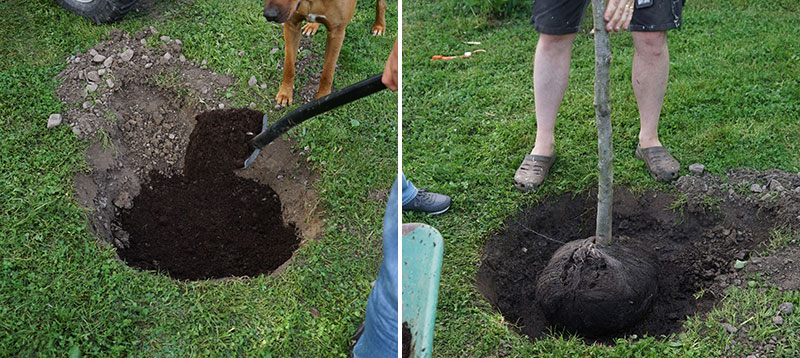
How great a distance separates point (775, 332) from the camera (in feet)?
7.89

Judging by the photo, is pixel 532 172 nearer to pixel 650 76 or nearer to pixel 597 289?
pixel 650 76

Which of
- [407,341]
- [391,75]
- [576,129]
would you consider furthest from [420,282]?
[576,129]

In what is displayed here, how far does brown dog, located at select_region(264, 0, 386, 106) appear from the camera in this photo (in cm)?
298

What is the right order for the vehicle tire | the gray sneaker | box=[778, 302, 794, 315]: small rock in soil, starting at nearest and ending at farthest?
box=[778, 302, 794, 315]: small rock in soil, the gray sneaker, the vehicle tire

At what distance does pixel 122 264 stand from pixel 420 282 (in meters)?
1.83

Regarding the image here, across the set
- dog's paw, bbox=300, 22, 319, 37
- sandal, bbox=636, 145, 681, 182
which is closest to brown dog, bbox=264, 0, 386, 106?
dog's paw, bbox=300, 22, 319, 37

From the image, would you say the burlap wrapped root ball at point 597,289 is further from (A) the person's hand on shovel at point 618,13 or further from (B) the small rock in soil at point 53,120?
(B) the small rock in soil at point 53,120

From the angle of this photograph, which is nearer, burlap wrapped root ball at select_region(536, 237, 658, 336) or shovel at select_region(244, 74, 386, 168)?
shovel at select_region(244, 74, 386, 168)

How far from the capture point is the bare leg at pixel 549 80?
317 centimetres

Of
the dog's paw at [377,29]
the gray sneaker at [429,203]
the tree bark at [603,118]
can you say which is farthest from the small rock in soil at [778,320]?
the dog's paw at [377,29]

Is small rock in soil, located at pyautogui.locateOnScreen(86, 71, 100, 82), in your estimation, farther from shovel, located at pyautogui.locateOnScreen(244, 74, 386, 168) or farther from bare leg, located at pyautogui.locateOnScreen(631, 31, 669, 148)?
bare leg, located at pyautogui.locateOnScreen(631, 31, 669, 148)

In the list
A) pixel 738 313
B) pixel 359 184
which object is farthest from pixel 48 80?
pixel 738 313

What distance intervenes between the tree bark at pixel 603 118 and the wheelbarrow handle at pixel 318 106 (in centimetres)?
71

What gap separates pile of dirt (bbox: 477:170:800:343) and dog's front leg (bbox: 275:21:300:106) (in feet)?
4.57
